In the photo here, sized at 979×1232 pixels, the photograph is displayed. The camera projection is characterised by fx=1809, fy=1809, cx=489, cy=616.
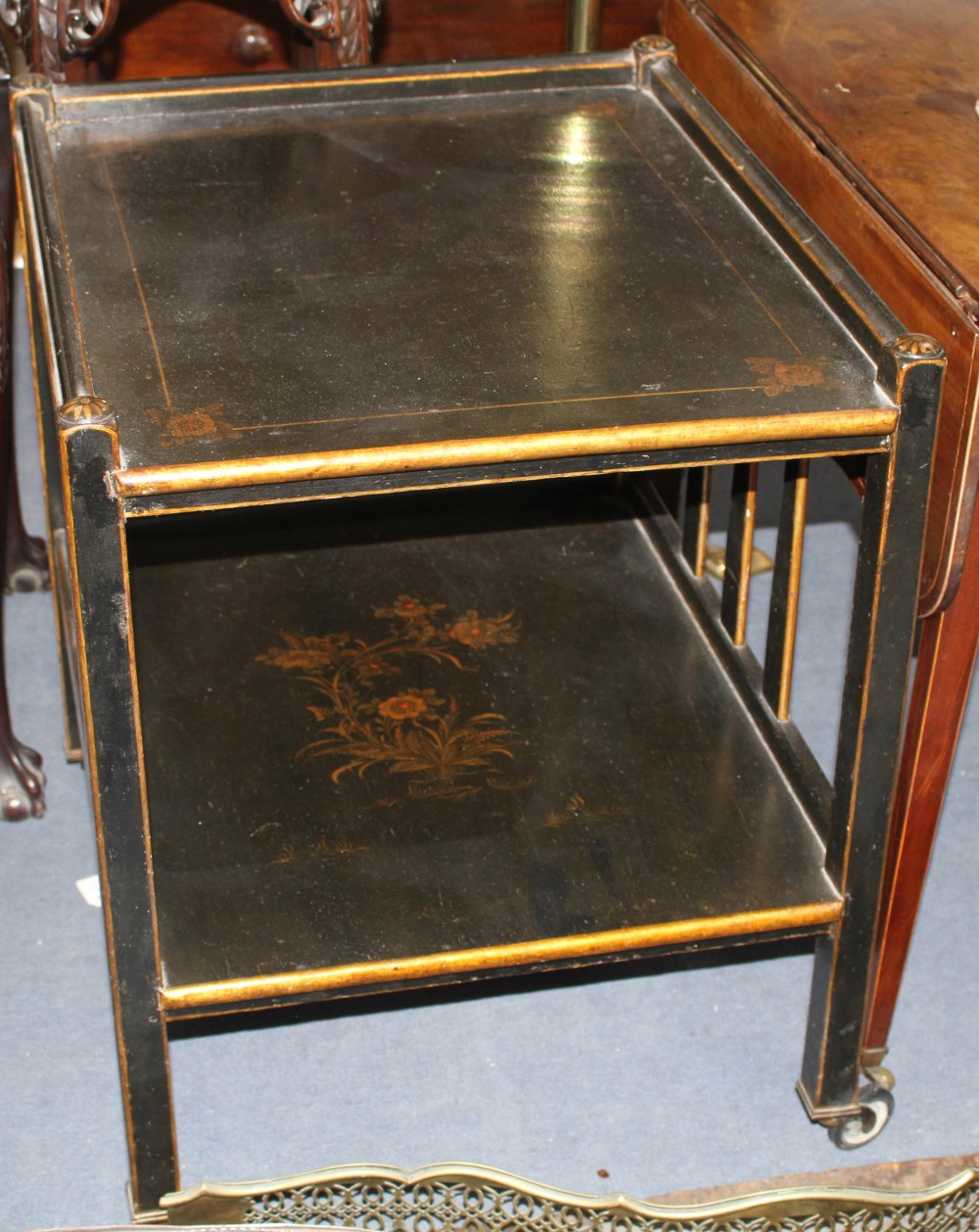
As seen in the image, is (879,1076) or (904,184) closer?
(904,184)

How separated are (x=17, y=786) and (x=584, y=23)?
3.96 ft

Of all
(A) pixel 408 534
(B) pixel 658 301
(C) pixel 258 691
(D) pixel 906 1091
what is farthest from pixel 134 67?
(D) pixel 906 1091

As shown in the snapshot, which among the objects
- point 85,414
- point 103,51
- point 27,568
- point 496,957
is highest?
point 85,414

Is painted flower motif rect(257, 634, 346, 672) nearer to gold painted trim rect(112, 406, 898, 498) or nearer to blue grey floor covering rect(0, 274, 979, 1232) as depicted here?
blue grey floor covering rect(0, 274, 979, 1232)

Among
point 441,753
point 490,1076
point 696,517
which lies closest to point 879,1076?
point 490,1076

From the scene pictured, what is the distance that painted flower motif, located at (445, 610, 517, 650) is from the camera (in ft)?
5.99

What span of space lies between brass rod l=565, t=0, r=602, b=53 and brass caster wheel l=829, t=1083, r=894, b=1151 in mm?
1373

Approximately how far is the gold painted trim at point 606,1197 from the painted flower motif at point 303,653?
0.55 m

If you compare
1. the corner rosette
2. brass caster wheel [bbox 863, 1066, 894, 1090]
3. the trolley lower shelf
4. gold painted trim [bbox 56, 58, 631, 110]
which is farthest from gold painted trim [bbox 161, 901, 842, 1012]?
gold painted trim [bbox 56, 58, 631, 110]

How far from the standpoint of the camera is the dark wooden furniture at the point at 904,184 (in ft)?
4.32

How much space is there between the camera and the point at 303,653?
1798 mm

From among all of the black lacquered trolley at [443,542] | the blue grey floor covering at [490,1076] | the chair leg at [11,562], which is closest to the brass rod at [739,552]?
the black lacquered trolley at [443,542]

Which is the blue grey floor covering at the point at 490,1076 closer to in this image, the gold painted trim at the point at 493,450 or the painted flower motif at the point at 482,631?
the painted flower motif at the point at 482,631

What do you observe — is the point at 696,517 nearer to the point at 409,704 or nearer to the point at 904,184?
the point at 409,704
